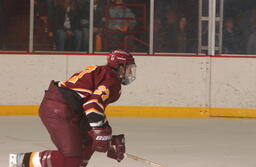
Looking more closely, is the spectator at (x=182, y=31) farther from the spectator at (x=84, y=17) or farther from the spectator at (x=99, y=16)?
the spectator at (x=84, y=17)

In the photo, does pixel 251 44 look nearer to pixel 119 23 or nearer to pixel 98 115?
pixel 119 23

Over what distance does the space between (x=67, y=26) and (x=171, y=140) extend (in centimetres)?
373

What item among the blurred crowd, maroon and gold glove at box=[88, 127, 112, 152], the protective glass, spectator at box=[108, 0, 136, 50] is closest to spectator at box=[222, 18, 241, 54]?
the blurred crowd

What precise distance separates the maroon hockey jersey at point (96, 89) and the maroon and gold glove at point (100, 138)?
0.14ft

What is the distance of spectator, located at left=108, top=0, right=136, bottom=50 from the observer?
12641mm

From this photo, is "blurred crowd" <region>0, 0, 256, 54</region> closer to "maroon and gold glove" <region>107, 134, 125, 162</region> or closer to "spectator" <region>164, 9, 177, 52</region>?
"spectator" <region>164, 9, 177, 52</region>

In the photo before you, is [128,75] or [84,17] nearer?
[128,75]

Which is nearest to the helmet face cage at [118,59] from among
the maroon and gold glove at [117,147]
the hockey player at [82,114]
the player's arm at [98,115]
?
the hockey player at [82,114]

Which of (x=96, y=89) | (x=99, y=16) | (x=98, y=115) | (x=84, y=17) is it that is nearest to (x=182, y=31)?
(x=99, y=16)

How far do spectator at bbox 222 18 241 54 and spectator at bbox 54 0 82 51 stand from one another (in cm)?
210

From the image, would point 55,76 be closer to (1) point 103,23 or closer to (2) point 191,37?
(1) point 103,23

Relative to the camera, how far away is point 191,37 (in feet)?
41.6

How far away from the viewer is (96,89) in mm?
5305

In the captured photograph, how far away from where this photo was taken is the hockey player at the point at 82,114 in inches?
207
